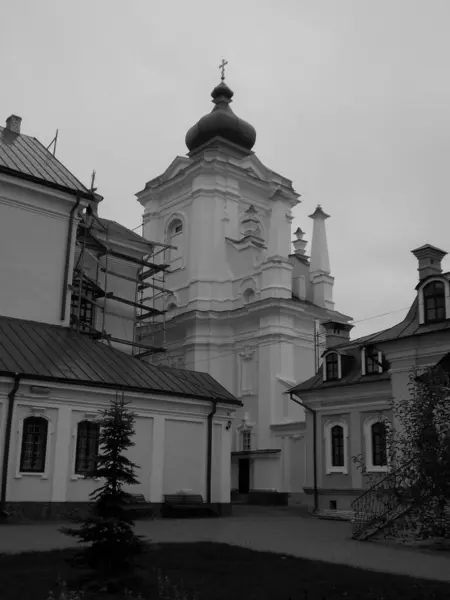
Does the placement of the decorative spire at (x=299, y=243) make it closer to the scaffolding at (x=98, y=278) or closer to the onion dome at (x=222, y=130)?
the onion dome at (x=222, y=130)

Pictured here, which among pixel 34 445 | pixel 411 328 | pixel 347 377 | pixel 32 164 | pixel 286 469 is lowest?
pixel 286 469

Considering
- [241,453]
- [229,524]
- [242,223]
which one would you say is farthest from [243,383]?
[229,524]

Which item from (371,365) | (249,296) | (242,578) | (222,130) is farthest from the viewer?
(222,130)

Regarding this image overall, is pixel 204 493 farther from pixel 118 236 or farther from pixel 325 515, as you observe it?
pixel 118 236

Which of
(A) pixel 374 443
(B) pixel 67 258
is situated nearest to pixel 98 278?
(B) pixel 67 258

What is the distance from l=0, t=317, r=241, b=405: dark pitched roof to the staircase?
275 inches

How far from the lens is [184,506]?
65.5 feet

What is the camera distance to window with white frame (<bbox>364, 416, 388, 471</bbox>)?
71.6 ft

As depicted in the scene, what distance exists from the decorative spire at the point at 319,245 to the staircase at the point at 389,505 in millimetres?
23405

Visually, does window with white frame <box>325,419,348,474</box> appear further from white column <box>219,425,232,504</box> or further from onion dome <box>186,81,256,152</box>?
onion dome <box>186,81,256,152</box>

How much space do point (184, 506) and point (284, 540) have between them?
19.7ft

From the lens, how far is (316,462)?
931 inches

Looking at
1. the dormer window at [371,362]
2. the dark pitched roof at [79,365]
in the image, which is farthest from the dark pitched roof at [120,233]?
the dormer window at [371,362]

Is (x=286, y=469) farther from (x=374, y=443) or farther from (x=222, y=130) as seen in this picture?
(x=222, y=130)
